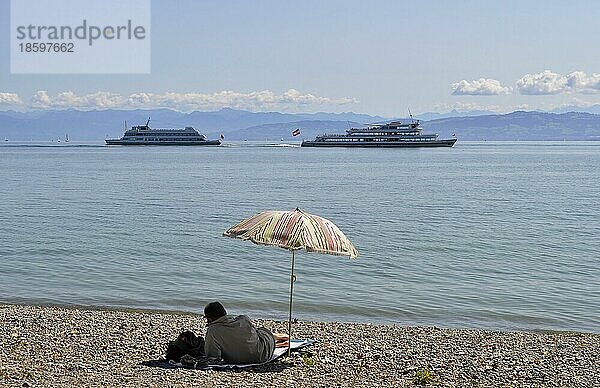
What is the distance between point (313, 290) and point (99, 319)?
19.9 feet

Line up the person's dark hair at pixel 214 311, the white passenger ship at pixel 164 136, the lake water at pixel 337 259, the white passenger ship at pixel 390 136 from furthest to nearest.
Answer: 1. the white passenger ship at pixel 164 136
2. the white passenger ship at pixel 390 136
3. the lake water at pixel 337 259
4. the person's dark hair at pixel 214 311

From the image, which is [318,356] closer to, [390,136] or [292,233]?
[292,233]

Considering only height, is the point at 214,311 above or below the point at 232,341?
above

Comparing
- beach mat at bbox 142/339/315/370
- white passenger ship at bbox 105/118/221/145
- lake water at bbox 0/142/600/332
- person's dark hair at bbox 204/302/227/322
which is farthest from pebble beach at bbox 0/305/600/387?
white passenger ship at bbox 105/118/221/145

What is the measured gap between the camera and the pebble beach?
9.60 m

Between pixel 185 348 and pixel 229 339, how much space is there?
0.59 m

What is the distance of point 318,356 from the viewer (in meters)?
11.3

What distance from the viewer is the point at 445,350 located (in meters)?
12.2

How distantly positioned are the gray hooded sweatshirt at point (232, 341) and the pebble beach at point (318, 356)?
23 centimetres

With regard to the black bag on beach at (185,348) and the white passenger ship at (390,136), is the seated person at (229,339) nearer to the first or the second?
the black bag on beach at (185,348)

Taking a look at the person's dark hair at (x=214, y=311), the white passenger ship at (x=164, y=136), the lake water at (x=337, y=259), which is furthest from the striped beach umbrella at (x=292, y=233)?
the white passenger ship at (x=164, y=136)

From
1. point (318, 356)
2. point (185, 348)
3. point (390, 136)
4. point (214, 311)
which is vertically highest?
point (390, 136)

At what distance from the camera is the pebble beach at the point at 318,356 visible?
31.5 ft

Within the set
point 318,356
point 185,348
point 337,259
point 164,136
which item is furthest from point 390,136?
point 185,348
